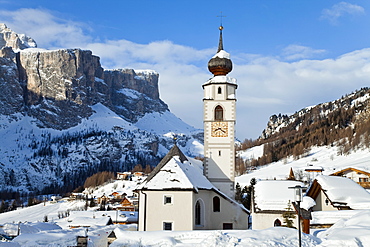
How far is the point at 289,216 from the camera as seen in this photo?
1174 inches

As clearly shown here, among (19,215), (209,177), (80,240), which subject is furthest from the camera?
(19,215)

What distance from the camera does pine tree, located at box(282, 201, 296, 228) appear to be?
28.9 meters

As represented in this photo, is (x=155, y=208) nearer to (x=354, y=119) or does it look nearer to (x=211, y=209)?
(x=211, y=209)

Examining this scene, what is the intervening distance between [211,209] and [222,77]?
12.6 meters

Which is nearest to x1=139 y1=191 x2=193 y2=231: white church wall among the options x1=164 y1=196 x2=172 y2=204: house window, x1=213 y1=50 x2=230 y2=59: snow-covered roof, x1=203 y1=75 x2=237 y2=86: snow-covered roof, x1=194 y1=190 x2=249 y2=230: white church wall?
x1=164 y1=196 x2=172 y2=204: house window

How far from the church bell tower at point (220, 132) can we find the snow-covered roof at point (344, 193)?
792cm

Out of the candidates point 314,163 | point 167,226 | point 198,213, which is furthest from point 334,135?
point 167,226

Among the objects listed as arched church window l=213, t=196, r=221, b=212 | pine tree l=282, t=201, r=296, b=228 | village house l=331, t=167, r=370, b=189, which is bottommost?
pine tree l=282, t=201, r=296, b=228

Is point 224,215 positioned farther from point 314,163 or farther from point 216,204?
point 314,163

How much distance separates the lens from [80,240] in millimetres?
26875

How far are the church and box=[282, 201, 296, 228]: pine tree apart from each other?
4007 millimetres

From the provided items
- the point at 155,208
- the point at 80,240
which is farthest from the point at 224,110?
the point at 80,240

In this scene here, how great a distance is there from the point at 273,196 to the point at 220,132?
8.39m

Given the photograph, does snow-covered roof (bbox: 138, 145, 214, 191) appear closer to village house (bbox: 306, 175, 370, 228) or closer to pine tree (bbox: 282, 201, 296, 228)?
pine tree (bbox: 282, 201, 296, 228)
